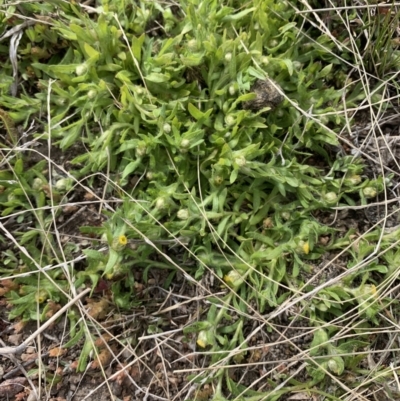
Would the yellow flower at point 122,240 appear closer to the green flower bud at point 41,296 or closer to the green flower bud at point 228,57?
the green flower bud at point 41,296

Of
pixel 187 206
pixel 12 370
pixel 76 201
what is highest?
pixel 187 206

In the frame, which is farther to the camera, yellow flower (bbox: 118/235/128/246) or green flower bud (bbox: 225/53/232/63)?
green flower bud (bbox: 225/53/232/63)

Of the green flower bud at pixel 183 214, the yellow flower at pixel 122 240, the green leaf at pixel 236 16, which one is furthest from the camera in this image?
the green leaf at pixel 236 16

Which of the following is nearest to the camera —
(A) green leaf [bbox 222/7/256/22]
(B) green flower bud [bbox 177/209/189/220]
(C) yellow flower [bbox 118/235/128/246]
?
(C) yellow flower [bbox 118/235/128/246]

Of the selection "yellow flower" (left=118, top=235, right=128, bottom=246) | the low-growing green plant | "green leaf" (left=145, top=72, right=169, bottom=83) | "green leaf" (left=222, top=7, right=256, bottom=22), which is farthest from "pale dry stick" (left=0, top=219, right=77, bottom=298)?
"green leaf" (left=222, top=7, right=256, bottom=22)

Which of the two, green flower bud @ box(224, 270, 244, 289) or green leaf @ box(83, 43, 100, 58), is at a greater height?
green leaf @ box(83, 43, 100, 58)

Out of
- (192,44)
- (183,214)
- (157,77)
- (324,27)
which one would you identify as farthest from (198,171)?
(324,27)

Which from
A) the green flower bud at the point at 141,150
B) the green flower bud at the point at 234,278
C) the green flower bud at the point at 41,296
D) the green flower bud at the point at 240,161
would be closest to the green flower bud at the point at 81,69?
the green flower bud at the point at 141,150

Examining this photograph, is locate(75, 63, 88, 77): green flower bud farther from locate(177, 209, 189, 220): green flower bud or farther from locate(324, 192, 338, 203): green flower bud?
locate(324, 192, 338, 203): green flower bud

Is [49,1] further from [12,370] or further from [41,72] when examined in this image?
[12,370]

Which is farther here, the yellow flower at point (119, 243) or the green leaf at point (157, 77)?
the green leaf at point (157, 77)

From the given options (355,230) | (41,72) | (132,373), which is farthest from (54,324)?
(355,230)
